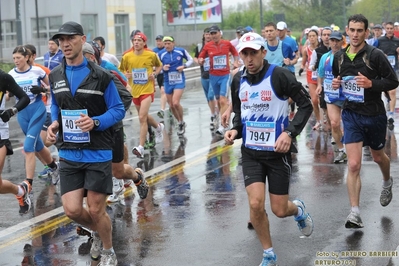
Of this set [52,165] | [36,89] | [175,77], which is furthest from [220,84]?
[36,89]

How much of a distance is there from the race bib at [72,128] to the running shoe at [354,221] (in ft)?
8.87

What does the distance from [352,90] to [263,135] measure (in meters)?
1.85

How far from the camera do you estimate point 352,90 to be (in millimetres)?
8266

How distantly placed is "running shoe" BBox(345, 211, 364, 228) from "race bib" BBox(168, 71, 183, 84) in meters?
9.23

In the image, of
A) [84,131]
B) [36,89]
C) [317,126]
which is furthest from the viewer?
[317,126]

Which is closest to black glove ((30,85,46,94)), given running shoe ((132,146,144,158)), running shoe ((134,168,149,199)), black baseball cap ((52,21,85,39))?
running shoe ((134,168,149,199))

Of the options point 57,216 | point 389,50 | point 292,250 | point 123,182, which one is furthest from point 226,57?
point 292,250

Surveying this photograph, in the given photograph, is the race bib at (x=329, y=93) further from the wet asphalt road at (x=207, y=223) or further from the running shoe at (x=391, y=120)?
the running shoe at (x=391, y=120)

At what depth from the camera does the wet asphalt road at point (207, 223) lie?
7148 mm

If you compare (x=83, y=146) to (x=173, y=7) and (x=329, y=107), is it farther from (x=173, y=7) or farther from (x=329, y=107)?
(x=173, y=7)

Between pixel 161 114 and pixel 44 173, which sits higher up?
pixel 161 114

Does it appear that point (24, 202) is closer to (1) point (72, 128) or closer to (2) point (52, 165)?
(2) point (52, 165)

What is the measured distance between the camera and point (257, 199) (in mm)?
6578

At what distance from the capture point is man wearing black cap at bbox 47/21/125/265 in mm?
6734
